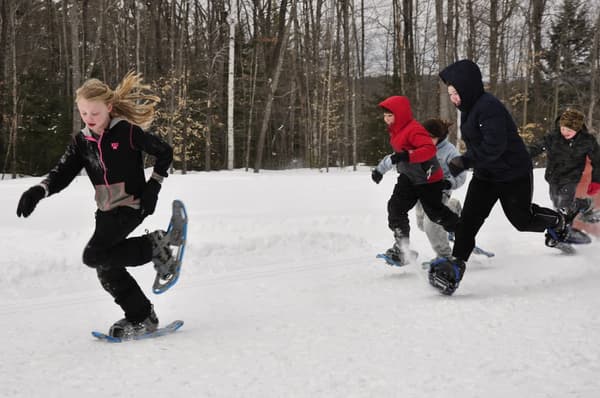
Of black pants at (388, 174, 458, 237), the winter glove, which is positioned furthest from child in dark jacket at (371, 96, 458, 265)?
the winter glove

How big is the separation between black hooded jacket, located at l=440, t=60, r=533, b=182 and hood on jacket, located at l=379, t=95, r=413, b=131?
699 mm

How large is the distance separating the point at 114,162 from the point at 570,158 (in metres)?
5.42

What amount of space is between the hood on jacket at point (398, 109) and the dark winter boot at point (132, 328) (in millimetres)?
2749

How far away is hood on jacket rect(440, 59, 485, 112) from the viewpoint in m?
4.26

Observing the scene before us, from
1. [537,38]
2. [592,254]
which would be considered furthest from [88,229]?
[537,38]

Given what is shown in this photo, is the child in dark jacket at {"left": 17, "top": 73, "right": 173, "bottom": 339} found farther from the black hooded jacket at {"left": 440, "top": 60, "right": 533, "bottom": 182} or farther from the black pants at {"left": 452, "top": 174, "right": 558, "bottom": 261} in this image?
the black pants at {"left": 452, "top": 174, "right": 558, "bottom": 261}

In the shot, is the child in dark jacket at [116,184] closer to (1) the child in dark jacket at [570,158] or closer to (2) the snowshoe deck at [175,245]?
(2) the snowshoe deck at [175,245]

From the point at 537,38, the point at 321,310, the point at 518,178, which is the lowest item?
the point at 321,310

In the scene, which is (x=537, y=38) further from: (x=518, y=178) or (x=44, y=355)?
(x=44, y=355)

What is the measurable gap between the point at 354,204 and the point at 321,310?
5585 millimetres

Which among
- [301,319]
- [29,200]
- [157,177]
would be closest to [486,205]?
[301,319]

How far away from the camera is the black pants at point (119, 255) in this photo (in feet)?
11.3

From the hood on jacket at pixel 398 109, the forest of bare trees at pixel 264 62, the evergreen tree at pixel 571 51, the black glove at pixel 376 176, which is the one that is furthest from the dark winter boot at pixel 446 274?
the evergreen tree at pixel 571 51

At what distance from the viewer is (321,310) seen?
4.04 metres
